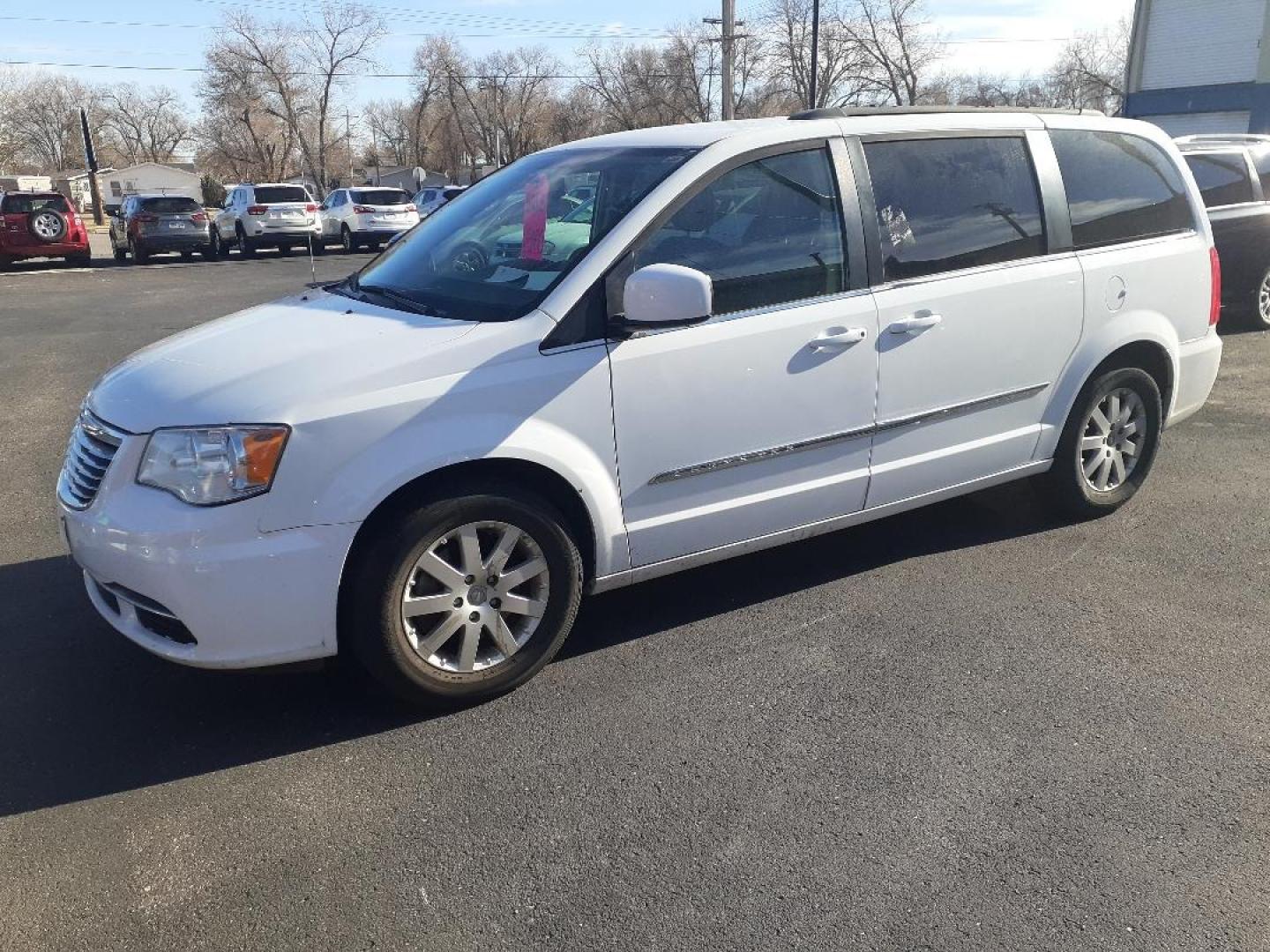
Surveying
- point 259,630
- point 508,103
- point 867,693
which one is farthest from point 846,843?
point 508,103

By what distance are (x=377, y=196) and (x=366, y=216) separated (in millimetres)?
886

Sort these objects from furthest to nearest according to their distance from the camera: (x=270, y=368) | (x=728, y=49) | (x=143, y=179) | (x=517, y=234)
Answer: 1. (x=143, y=179)
2. (x=728, y=49)
3. (x=517, y=234)
4. (x=270, y=368)

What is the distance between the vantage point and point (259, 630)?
3117 mm

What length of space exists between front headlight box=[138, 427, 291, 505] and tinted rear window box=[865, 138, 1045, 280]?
2369mm

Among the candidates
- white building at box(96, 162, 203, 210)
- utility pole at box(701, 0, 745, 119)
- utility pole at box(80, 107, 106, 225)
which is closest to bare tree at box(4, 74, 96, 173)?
white building at box(96, 162, 203, 210)

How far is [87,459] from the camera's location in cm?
338

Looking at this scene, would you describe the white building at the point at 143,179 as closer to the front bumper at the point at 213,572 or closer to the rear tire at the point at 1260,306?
the rear tire at the point at 1260,306

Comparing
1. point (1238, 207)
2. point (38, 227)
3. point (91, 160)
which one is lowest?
point (1238, 207)

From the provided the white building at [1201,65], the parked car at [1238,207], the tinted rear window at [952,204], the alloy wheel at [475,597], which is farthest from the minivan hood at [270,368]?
the white building at [1201,65]

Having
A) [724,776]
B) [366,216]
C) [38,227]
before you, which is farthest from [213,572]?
[366,216]

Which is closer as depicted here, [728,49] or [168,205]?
[168,205]

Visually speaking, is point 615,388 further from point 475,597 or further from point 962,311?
point 962,311

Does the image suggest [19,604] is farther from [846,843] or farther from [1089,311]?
[1089,311]

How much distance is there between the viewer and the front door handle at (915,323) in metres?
4.01
